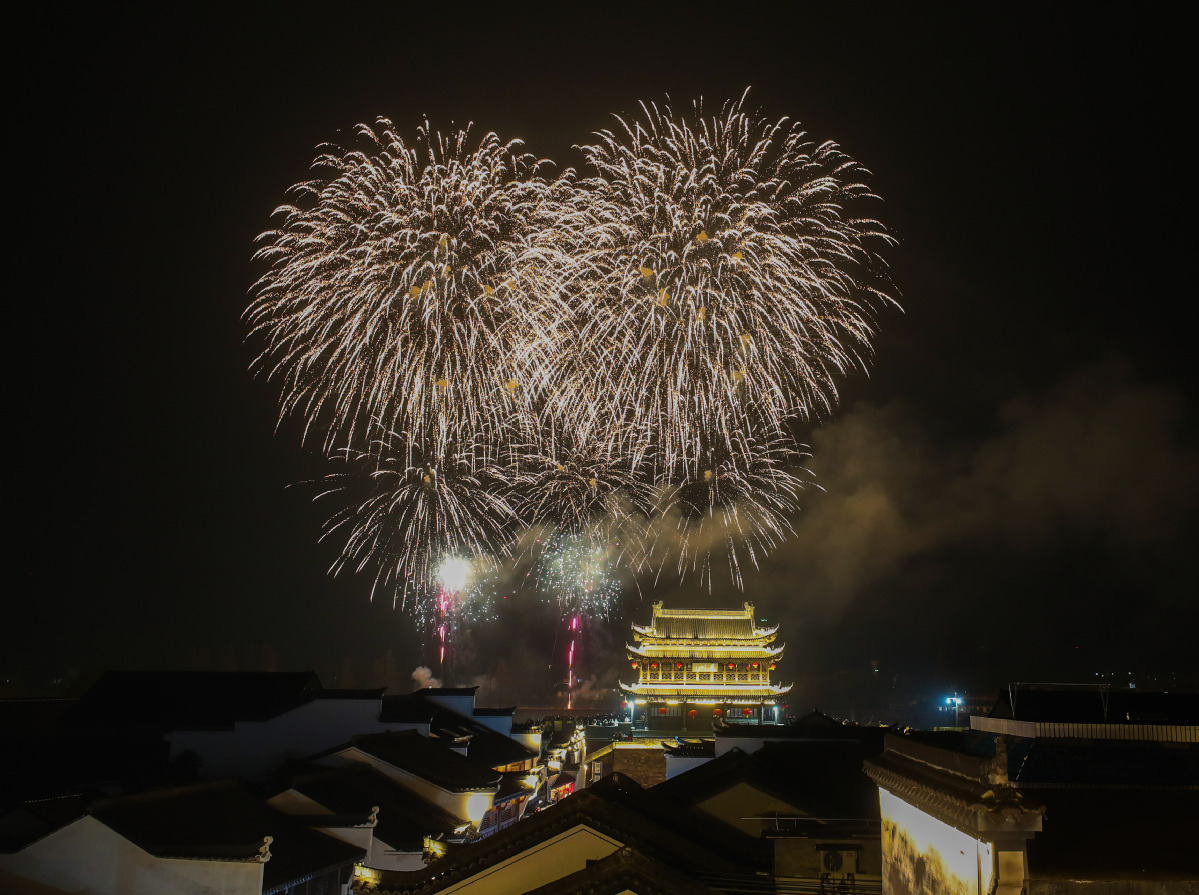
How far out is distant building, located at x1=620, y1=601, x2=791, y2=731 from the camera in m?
57.6

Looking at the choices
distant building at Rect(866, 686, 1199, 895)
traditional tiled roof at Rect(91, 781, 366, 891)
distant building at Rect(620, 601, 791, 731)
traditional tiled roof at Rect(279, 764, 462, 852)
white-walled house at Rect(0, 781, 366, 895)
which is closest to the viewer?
distant building at Rect(866, 686, 1199, 895)

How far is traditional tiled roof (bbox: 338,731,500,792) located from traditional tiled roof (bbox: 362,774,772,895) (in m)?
12.0

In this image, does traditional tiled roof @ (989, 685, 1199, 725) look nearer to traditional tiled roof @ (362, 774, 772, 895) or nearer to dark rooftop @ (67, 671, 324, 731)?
traditional tiled roof @ (362, 774, 772, 895)

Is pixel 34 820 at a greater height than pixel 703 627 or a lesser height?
lesser

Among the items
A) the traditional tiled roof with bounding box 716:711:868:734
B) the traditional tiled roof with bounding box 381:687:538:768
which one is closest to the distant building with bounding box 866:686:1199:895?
the traditional tiled roof with bounding box 716:711:868:734

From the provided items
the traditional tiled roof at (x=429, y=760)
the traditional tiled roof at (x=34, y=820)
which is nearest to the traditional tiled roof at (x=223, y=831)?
the traditional tiled roof at (x=34, y=820)

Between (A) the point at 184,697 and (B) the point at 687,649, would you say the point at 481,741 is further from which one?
(B) the point at 687,649

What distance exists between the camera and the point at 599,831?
13156 millimetres

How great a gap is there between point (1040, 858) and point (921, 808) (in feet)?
5.35

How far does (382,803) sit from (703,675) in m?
36.1

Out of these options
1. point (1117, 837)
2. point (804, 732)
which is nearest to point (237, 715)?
point (804, 732)

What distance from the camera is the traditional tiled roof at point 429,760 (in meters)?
27.3

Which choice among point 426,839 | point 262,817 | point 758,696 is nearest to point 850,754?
point 426,839

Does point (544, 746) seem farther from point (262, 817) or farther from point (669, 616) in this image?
point (262, 817)
